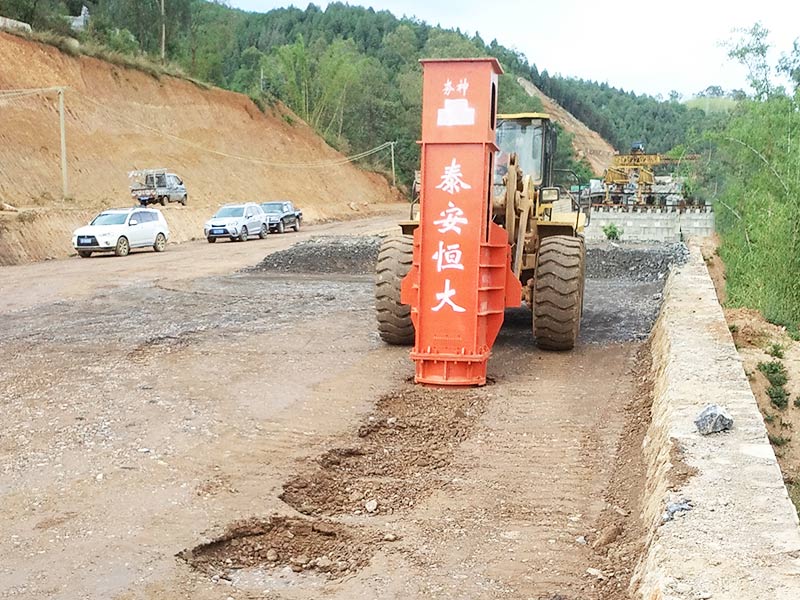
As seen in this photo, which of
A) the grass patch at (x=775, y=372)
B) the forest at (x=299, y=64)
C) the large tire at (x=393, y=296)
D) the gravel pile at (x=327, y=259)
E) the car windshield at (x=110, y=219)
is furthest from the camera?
the forest at (x=299, y=64)

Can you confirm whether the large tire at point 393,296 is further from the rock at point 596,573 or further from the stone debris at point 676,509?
the stone debris at point 676,509

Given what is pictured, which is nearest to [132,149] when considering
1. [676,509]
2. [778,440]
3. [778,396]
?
[778,396]

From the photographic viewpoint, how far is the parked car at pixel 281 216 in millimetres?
36156

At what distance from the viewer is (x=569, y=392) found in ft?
27.2

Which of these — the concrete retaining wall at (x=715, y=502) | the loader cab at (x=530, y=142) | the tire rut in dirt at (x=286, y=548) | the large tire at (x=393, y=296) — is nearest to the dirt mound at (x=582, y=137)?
the loader cab at (x=530, y=142)

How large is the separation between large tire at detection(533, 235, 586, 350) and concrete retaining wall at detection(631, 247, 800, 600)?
97.1 inches

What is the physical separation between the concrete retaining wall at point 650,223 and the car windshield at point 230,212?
13.5 m

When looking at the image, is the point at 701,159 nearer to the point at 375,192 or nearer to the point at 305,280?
the point at 305,280

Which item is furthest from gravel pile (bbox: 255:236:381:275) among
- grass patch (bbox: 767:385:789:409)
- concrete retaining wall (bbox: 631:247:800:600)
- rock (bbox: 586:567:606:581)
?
rock (bbox: 586:567:606:581)

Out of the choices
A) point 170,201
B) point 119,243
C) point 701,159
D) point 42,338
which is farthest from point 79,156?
point 42,338

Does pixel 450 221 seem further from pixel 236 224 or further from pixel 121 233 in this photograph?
pixel 236 224

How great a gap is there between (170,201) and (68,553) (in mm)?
36071

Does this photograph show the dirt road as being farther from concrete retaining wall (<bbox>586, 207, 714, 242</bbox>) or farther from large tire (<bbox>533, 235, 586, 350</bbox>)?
concrete retaining wall (<bbox>586, 207, 714, 242</bbox>)

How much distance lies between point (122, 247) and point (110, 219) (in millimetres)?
1172
